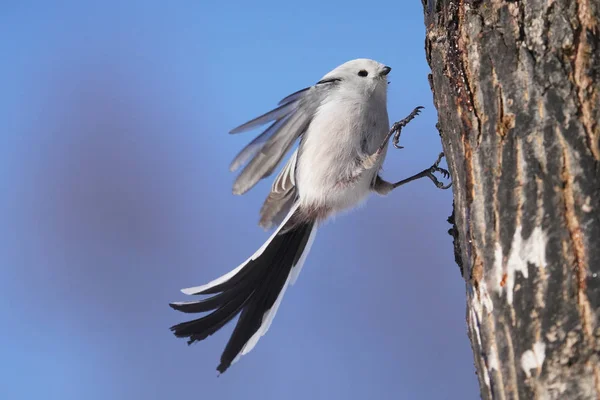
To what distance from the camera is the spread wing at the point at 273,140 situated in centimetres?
182

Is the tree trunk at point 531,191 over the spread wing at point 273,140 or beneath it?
beneath

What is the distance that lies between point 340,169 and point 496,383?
3.36 feet

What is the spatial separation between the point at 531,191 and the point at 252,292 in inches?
42.1

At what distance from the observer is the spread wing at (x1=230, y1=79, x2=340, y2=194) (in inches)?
71.8

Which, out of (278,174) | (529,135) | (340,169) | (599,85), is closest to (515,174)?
(529,135)

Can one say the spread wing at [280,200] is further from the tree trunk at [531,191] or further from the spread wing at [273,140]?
the tree trunk at [531,191]

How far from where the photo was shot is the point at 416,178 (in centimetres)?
212

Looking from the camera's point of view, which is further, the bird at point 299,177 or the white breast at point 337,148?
the white breast at point 337,148

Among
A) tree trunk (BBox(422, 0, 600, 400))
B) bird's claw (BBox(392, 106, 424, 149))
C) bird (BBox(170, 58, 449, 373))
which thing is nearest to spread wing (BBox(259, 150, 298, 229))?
bird (BBox(170, 58, 449, 373))

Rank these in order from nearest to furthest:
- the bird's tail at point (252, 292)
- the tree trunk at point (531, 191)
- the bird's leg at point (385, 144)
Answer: the tree trunk at point (531, 191) → the bird's tail at point (252, 292) → the bird's leg at point (385, 144)

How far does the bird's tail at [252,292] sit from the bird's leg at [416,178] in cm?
28

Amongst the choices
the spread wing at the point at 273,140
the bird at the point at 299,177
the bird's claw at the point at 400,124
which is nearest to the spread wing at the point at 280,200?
the bird at the point at 299,177

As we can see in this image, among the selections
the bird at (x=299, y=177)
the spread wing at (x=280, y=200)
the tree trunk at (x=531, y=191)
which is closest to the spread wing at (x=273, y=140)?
the bird at (x=299, y=177)

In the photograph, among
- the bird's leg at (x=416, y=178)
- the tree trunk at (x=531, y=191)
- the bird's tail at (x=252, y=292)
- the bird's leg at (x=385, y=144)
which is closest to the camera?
the tree trunk at (x=531, y=191)
